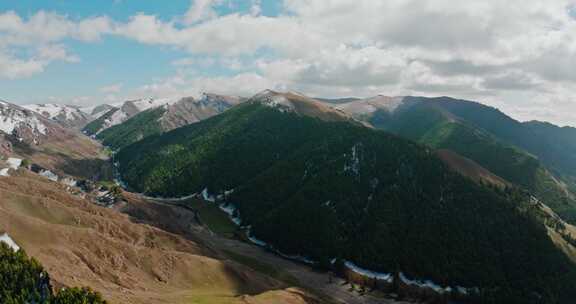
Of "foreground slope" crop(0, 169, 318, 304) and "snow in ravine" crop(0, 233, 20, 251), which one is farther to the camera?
"snow in ravine" crop(0, 233, 20, 251)

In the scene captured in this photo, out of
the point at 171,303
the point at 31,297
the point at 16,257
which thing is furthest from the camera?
the point at 171,303

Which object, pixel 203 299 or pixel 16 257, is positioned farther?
pixel 203 299

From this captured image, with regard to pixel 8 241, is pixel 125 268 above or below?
below

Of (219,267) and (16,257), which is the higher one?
(16,257)

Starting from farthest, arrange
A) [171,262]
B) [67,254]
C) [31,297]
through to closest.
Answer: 1. [171,262]
2. [67,254]
3. [31,297]

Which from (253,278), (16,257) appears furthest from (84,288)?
(253,278)

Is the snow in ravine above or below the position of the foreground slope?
above

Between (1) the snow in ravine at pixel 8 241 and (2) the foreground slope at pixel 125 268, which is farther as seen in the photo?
(1) the snow in ravine at pixel 8 241

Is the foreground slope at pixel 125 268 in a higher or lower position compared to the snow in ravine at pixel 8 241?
lower

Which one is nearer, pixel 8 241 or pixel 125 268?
pixel 8 241

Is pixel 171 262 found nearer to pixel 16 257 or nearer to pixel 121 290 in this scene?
pixel 121 290

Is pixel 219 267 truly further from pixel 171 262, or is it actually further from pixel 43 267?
pixel 43 267
